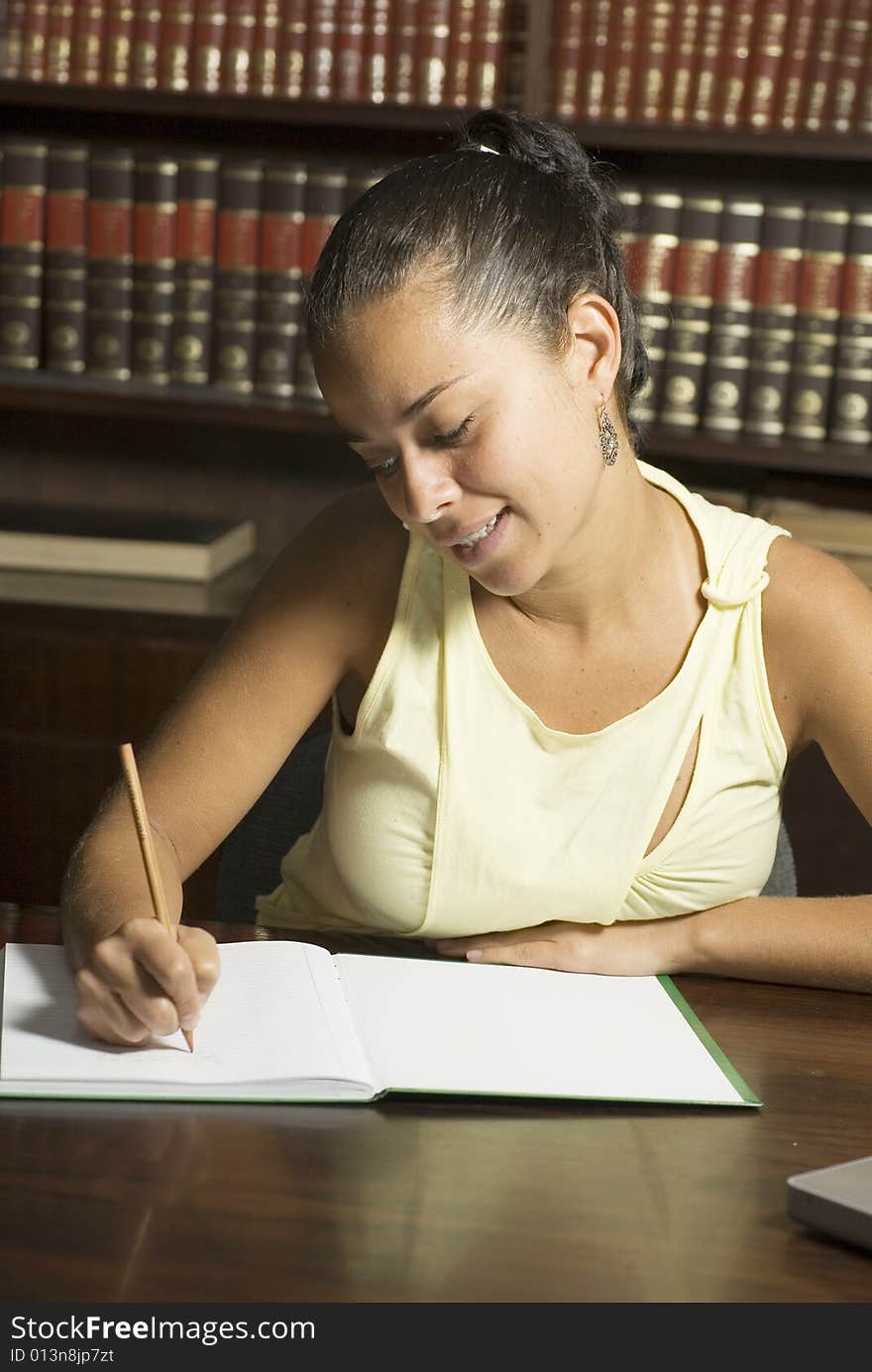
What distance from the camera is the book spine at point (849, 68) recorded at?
2.21 meters

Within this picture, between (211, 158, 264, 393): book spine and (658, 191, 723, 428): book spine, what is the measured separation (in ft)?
2.21

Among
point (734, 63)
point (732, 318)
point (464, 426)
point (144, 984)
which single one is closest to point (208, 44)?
point (734, 63)

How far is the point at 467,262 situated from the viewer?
1.12 metres

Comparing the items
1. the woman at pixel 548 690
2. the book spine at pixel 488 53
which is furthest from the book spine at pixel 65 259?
the woman at pixel 548 690

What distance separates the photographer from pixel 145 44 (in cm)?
237

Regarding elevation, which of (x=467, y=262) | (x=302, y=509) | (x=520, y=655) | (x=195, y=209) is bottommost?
(x=302, y=509)

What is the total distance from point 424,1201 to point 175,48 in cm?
204

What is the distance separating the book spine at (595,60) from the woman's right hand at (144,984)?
172cm

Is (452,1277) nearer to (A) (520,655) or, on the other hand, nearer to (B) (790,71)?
(A) (520,655)

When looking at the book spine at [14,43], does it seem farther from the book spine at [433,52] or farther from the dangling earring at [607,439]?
the dangling earring at [607,439]

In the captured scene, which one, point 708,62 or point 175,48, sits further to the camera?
point 175,48

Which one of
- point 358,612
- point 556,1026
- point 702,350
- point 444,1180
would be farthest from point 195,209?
point 444,1180

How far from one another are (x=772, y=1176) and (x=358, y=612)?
66 centimetres

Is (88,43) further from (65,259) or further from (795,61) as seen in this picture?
(795,61)
